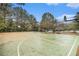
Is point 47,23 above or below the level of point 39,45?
above

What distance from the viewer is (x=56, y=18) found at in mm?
1289

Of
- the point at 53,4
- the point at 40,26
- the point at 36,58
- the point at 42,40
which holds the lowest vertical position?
the point at 36,58

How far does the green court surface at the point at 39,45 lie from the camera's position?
50.6 inches

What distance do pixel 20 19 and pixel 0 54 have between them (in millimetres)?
316

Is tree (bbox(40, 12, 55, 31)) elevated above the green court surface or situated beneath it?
elevated above

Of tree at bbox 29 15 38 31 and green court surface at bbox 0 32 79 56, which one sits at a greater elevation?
tree at bbox 29 15 38 31

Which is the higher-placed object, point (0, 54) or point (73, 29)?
point (73, 29)

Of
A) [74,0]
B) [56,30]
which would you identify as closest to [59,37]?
[56,30]

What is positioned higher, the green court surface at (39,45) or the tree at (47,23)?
the tree at (47,23)

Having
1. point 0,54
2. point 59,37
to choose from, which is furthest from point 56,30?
point 0,54

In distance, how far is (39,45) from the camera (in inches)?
50.9

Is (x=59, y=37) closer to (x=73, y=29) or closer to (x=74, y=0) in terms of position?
(x=73, y=29)

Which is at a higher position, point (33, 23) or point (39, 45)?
point (33, 23)

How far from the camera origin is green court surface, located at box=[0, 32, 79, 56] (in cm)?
128
